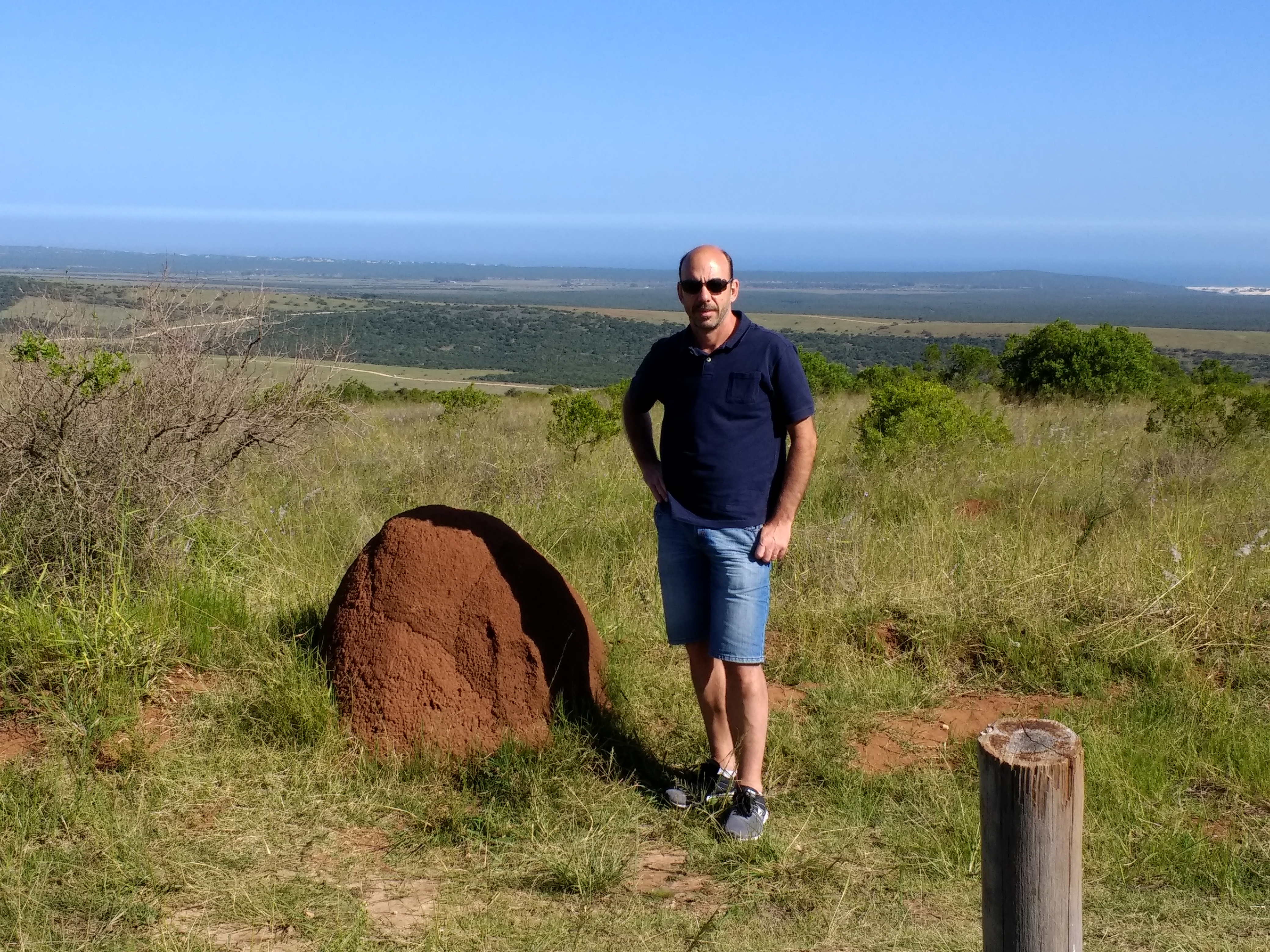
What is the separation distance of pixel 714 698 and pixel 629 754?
511 millimetres

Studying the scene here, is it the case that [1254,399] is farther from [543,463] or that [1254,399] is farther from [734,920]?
[734,920]

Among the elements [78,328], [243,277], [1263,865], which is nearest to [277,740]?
[78,328]

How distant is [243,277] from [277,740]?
4.19 m

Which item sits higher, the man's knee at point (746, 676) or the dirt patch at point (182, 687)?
the man's knee at point (746, 676)

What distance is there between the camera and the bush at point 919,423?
29.6ft

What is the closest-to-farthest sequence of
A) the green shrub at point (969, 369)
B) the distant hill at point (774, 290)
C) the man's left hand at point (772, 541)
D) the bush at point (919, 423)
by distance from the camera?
1. the man's left hand at point (772, 541)
2. the bush at point (919, 423)
3. the green shrub at point (969, 369)
4. the distant hill at point (774, 290)

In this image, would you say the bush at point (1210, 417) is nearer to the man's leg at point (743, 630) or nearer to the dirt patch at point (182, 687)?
the man's leg at point (743, 630)

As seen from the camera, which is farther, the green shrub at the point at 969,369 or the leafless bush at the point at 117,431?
the green shrub at the point at 969,369

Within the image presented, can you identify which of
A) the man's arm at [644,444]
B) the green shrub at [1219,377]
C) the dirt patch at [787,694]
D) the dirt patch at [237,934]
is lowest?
the dirt patch at [237,934]

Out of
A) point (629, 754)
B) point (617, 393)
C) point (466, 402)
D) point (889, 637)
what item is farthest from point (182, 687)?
point (617, 393)

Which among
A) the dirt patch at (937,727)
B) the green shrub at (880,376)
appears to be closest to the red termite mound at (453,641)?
the dirt patch at (937,727)

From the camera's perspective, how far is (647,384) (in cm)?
374

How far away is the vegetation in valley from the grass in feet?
0.05

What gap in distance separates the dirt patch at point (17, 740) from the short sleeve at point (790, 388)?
9.32 feet
